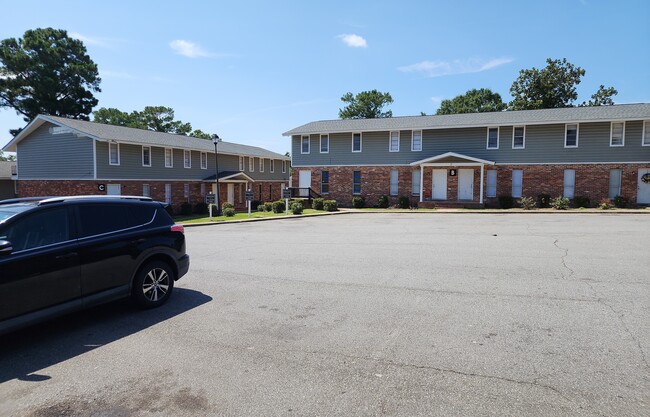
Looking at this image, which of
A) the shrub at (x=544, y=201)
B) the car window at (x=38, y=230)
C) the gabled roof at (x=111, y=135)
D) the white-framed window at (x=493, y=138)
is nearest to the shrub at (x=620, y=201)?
the shrub at (x=544, y=201)

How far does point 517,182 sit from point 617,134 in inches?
266

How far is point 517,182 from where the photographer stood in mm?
29203

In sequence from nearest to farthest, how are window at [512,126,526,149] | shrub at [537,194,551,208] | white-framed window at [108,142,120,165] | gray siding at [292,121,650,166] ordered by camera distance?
gray siding at [292,121,650,166] < shrub at [537,194,551,208] < white-framed window at [108,142,120,165] < window at [512,126,526,149]

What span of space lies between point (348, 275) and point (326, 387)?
15.0ft

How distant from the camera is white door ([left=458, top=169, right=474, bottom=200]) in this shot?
29875mm

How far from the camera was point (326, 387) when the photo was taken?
3.85 meters

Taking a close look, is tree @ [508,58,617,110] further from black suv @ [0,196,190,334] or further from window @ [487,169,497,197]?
black suv @ [0,196,190,334]

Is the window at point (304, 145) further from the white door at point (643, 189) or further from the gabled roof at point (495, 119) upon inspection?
the white door at point (643, 189)

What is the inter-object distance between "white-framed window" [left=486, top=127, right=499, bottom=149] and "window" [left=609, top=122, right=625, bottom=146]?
275 inches

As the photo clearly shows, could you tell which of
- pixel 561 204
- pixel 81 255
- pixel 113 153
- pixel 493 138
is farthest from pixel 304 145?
pixel 81 255

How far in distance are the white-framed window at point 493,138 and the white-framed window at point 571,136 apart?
4.38m

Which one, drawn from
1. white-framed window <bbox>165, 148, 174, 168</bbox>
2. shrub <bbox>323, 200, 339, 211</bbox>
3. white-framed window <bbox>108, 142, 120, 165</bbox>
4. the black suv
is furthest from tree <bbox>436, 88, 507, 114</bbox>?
the black suv

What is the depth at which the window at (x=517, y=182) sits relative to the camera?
1146 inches

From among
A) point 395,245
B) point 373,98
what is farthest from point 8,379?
point 373,98
